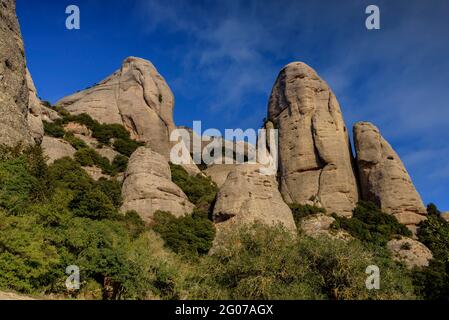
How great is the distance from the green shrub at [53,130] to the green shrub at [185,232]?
22.1 m

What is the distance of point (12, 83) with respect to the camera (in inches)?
1288

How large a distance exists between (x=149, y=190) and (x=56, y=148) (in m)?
13.5

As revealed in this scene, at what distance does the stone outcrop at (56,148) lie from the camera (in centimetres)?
4531

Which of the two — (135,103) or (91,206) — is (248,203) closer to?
(91,206)

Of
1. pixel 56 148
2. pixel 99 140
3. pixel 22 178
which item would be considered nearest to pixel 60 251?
pixel 22 178

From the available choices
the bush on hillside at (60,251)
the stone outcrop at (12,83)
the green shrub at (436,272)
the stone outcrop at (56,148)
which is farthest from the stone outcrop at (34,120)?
the green shrub at (436,272)

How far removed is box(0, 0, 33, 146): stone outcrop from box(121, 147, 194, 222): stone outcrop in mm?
9896

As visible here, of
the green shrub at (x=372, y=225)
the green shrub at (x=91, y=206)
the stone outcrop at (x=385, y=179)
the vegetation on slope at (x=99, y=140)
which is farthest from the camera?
the vegetation on slope at (x=99, y=140)

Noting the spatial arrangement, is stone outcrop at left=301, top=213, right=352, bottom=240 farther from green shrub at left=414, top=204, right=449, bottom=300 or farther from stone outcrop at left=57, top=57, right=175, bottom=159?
stone outcrop at left=57, top=57, right=175, bottom=159

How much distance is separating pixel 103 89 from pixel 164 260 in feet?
153

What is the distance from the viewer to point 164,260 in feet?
82.2

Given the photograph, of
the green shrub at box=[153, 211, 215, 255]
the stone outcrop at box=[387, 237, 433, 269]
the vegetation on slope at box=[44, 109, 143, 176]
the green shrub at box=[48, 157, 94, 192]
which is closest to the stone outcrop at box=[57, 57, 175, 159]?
the vegetation on slope at box=[44, 109, 143, 176]

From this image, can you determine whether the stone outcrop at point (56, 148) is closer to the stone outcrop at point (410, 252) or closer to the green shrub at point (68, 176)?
the green shrub at point (68, 176)
